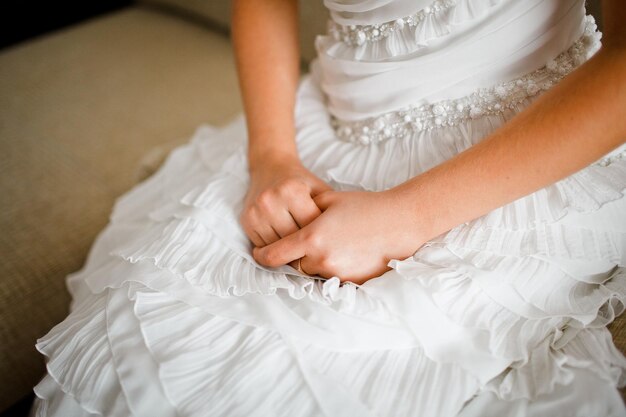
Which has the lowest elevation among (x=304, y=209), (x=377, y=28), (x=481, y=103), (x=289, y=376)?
(x=289, y=376)

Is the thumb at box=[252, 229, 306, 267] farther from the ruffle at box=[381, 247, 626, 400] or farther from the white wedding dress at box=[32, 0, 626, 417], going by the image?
the ruffle at box=[381, 247, 626, 400]

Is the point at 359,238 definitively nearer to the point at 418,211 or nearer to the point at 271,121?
the point at 418,211

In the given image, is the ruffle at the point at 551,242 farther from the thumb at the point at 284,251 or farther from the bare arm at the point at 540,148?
the thumb at the point at 284,251

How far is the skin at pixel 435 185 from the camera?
48cm

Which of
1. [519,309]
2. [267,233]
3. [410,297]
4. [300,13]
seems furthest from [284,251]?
[300,13]

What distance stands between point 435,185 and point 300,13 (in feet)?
2.75

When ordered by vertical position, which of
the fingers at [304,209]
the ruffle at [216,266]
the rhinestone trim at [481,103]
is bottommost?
the ruffle at [216,266]

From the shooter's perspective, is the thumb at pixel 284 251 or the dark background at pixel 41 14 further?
the dark background at pixel 41 14

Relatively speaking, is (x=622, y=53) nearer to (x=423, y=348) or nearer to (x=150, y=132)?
(x=423, y=348)

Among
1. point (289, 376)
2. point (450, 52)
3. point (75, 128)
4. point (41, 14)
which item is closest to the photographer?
point (289, 376)

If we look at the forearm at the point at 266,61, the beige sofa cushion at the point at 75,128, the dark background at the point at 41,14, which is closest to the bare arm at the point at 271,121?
the forearm at the point at 266,61

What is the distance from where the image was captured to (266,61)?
80 centimetres

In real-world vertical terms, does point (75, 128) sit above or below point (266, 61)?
below

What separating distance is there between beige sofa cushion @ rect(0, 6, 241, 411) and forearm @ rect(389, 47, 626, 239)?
681mm
